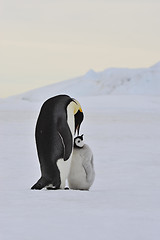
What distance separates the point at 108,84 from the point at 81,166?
136 feet

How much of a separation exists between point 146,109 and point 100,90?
86.3 feet

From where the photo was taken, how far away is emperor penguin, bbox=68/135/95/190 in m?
4.59

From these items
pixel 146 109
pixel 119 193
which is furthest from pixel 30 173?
pixel 146 109

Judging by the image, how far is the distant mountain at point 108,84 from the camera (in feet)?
135

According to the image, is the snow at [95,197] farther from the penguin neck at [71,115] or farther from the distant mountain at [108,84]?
the distant mountain at [108,84]

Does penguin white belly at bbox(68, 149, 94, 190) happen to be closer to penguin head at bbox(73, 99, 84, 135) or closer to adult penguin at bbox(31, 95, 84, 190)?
adult penguin at bbox(31, 95, 84, 190)

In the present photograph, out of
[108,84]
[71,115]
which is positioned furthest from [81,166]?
[108,84]

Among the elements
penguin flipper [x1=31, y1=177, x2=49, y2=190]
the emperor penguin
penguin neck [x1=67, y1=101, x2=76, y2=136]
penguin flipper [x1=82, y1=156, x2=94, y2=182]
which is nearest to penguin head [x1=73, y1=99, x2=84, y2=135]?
penguin neck [x1=67, y1=101, x2=76, y2=136]

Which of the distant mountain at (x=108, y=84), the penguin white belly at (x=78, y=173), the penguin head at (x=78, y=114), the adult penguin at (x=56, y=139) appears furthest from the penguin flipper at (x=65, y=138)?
the distant mountain at (x=108, y=84)

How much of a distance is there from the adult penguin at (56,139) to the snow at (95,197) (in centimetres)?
29

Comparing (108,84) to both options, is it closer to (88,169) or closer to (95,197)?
(88,169)

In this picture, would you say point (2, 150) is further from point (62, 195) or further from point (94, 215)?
point (94, 215)

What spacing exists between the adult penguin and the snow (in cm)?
29

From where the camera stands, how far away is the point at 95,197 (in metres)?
4.12
